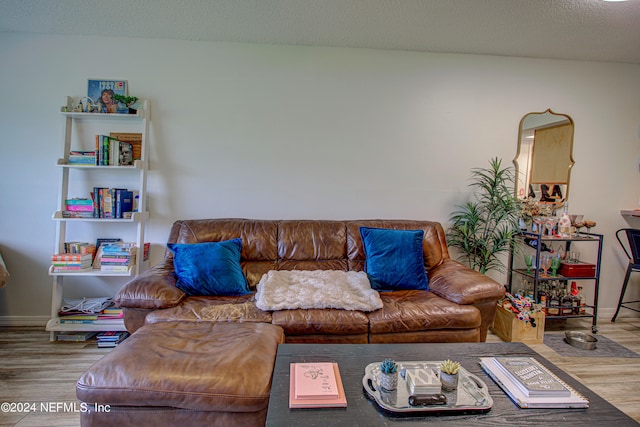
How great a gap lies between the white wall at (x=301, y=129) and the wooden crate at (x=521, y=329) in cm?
101

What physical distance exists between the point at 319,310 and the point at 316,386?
0.86 m

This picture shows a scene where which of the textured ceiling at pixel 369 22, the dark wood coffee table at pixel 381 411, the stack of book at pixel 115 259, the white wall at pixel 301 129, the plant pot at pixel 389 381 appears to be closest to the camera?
the dark wood coffee table at pixel 381 411

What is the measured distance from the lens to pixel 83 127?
9.05 ft

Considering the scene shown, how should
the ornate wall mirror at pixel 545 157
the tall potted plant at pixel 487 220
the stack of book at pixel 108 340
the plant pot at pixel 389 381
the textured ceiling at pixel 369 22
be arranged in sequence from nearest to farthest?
the plant pot at pixel 389 381 < the textured ceiling at pixel 369 22 < the stack of book at pixel 108 340 < the tall potted plant at pixel 487 220 < the ornate wall mirror at pixel 545 157

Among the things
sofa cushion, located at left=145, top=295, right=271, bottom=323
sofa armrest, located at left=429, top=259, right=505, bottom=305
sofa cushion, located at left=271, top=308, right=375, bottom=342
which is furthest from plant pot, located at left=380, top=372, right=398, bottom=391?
sofa armrest, located at left=429, top=259, right=505, bottom=305

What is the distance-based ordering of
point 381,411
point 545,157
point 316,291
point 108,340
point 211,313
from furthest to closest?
point 545,157, point 108,340, point 316,291, point 211,313, point 381,411

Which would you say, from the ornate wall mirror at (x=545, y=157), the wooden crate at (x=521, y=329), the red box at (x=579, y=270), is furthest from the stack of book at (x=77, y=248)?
the red box at (x=579, y=270)

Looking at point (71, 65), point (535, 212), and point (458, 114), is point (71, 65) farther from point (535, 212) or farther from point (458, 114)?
point (535, 212)

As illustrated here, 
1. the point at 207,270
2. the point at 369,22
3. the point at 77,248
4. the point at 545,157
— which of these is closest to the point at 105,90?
the point at 77,248

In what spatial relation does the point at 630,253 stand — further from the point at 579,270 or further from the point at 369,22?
the point at 369,22

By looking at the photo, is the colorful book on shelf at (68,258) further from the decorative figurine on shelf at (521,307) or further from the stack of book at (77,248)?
the decorative figurine on shelf at (521,307)

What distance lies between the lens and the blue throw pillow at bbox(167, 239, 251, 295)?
87.0 inches

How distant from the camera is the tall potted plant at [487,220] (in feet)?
9.38

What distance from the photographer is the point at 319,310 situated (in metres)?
2.03
